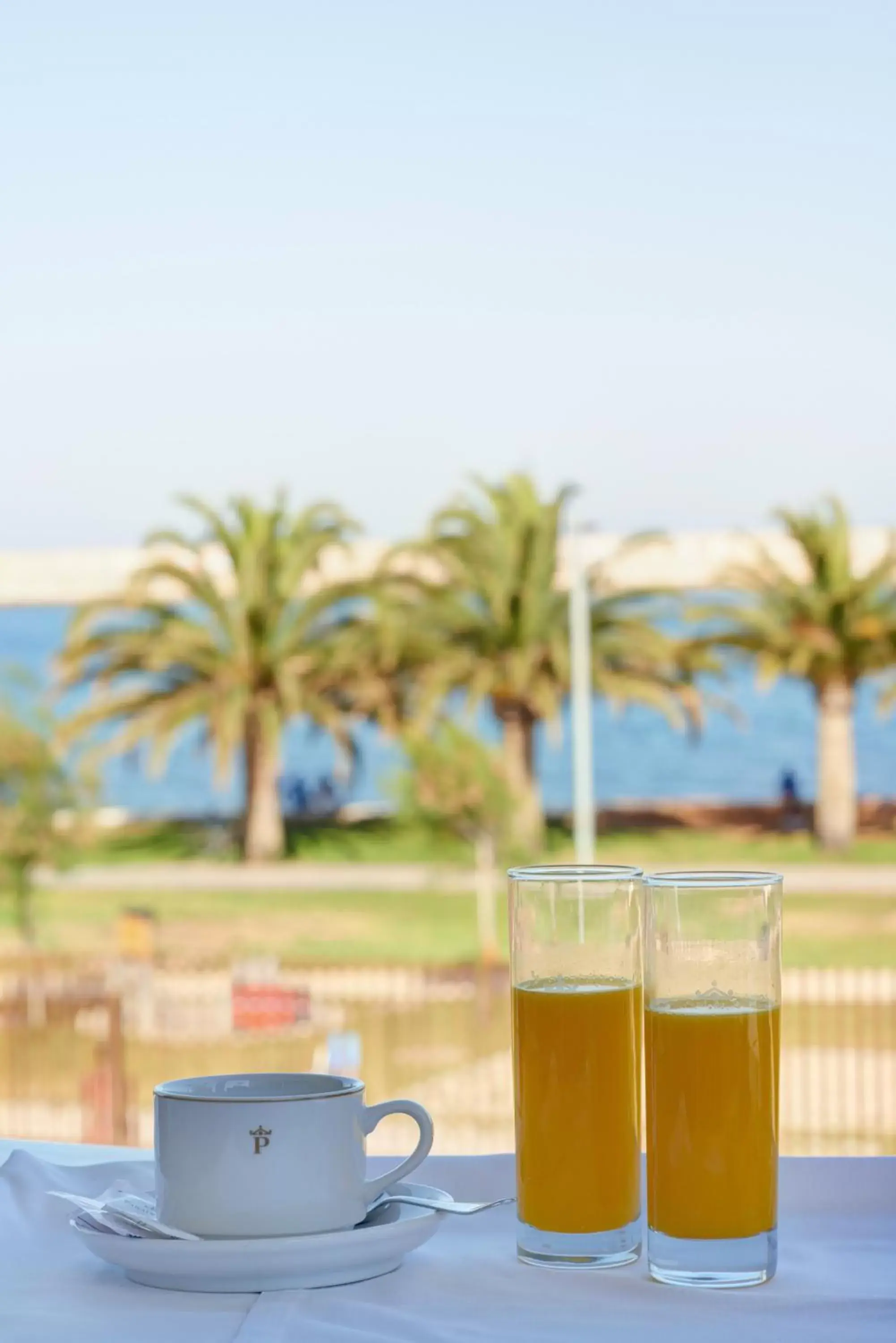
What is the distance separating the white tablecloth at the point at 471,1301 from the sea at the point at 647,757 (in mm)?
47465

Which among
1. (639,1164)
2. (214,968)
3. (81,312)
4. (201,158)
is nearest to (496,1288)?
(639,1164)

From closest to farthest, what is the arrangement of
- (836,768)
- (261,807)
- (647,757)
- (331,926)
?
(331,926) < (836,768) < (261,807) < (647,757)

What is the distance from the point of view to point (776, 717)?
81.7 m

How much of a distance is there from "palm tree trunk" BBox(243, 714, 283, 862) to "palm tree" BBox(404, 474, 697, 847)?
100 inches

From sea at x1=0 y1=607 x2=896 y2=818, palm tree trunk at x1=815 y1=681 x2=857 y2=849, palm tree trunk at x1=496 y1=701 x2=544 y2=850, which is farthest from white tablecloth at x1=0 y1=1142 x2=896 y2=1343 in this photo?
sea at x1=0 y1=607 x2=896 y2=818

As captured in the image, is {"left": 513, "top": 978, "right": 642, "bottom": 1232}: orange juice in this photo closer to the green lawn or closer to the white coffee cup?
the white coffee cup

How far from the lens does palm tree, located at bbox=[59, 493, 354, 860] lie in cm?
2016

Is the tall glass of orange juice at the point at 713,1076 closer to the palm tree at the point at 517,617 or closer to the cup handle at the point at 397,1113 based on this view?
the cup handle at the point at 397,1113

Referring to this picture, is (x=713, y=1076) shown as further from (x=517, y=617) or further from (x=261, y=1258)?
(x=517, y=617)

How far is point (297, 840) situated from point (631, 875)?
25420mm

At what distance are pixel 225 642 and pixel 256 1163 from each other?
19.8m

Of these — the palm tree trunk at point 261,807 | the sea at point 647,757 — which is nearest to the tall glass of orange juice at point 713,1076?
the palm tree trunk at point 261,807

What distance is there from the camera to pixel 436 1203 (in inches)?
39.2

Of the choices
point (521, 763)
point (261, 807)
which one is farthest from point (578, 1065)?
point (261, 807)
